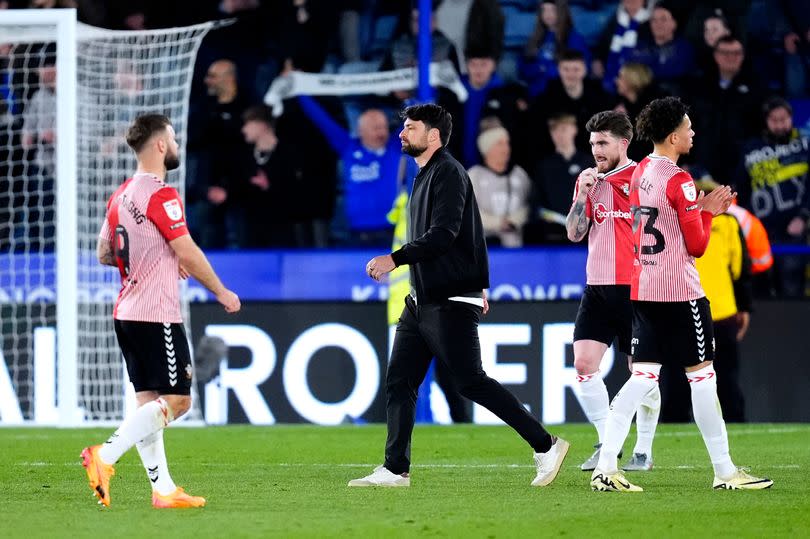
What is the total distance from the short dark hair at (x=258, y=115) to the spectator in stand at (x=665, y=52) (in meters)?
3.69

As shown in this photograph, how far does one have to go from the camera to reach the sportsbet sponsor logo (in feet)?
30.1

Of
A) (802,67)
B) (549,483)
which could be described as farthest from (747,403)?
(549,483)

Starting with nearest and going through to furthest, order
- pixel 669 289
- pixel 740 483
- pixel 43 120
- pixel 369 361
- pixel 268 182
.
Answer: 1. pixel 669 289
2. pixel 740 483
3. pixel 369 361
4. pixel 43 120
5. pixel 268 182

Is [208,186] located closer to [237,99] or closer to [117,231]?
[237,99]

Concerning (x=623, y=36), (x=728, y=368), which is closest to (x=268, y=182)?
A: (x=623, y=36)

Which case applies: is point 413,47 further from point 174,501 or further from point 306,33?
point 174,501

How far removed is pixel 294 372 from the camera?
13773 millimetres

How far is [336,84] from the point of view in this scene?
17250 mm

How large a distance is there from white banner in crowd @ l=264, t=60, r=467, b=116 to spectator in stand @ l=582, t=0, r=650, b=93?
6.51ft

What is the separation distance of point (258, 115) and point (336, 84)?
108cm

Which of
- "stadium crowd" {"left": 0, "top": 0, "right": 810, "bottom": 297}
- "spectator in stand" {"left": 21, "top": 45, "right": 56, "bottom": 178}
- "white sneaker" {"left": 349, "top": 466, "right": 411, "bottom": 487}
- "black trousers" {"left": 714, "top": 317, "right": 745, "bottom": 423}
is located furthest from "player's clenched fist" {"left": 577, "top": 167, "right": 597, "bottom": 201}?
"spectator in stand" {"left": 21, "top": 45, "right": 56, "bottom": 178}

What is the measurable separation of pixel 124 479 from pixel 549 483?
2331mm

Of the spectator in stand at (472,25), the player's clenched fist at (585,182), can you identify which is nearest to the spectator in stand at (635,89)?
the spectator in stand at (472,25)

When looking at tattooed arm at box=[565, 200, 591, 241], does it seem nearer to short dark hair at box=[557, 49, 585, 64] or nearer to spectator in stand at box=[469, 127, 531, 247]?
spectator in stand at box=[469, 127, 531, 247]
